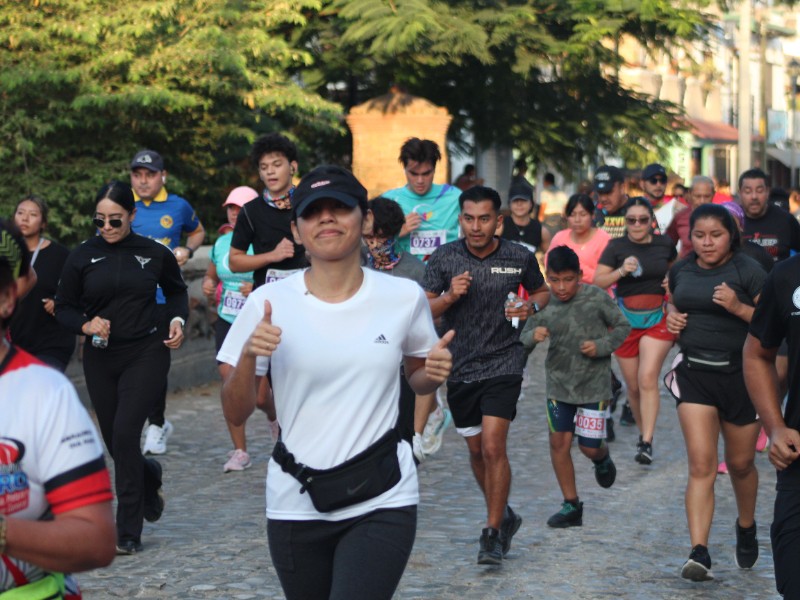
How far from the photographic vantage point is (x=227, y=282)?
1103 cm

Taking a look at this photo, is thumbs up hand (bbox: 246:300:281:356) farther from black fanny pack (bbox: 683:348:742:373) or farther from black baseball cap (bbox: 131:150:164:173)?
black baseball cap (bbox: 131:150:164:173)

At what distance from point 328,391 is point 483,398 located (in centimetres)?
352

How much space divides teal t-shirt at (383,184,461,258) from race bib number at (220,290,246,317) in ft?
4.04

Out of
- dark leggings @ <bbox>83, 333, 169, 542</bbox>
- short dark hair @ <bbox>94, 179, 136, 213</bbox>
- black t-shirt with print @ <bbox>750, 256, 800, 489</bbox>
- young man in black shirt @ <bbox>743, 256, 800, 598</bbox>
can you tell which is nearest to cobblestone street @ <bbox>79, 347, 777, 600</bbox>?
dark leggings @ <bbox>83, 333, 169, 542</bbox>

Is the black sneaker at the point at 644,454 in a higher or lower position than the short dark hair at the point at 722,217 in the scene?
lower

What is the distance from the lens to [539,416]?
13547 mm

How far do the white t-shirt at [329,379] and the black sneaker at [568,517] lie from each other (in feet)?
13.6

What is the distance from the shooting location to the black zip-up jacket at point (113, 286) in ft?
26.8

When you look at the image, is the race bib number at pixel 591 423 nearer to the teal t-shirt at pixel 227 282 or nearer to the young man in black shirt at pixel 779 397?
the teal t-shirt at pixel 227 282

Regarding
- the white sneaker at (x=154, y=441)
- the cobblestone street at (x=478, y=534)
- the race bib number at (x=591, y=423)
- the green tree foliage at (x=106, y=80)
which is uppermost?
the green tree foliage at (x=106, y=80)

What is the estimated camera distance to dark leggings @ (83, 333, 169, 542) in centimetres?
793

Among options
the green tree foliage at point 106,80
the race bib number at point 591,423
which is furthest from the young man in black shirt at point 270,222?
the green tree foliage at point 106,80

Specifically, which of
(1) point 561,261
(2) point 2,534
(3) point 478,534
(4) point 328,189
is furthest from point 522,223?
(2) point 2,534

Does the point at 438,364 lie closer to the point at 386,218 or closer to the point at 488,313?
the point at 488,313
